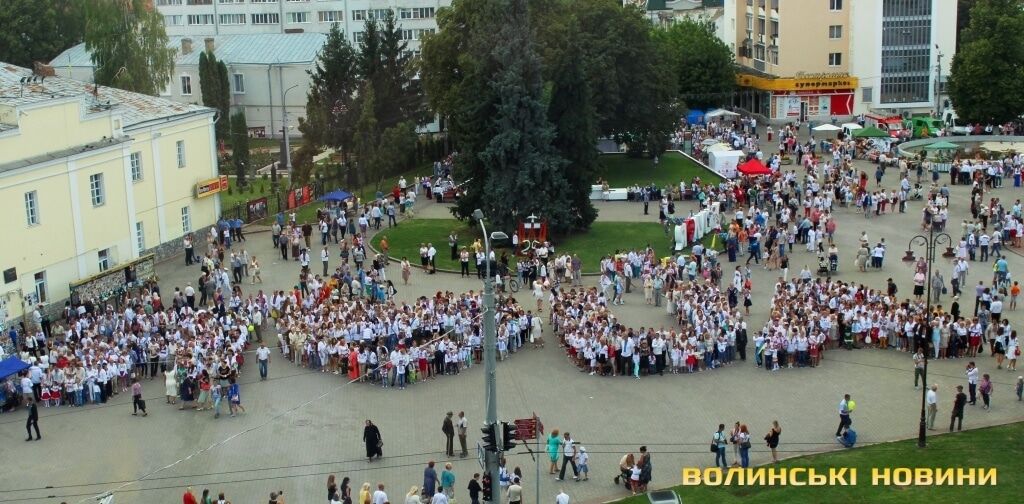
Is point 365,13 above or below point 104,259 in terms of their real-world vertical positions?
above

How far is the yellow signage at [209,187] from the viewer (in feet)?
171

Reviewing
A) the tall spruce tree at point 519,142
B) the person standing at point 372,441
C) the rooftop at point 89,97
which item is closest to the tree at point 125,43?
the rooftop at point 89,97

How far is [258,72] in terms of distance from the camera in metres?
86.5

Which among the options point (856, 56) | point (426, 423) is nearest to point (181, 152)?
point (426, 423)

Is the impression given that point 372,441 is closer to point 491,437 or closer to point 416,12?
point 491,437

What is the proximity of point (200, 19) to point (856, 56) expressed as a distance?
173 feet

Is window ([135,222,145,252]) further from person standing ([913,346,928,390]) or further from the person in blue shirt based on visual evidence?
the person in blue shirt

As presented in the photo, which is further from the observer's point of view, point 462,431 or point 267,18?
point 267,18

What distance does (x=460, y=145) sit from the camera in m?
51.3

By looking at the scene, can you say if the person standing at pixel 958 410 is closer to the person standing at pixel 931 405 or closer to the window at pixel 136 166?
the person standing at pixel 931 405

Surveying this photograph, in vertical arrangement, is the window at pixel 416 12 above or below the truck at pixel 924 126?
above

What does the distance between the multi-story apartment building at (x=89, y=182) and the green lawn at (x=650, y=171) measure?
2032cm

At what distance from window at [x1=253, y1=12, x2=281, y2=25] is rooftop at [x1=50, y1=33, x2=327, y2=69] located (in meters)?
11.2

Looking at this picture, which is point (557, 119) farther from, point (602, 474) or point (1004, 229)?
point (602, 474)
